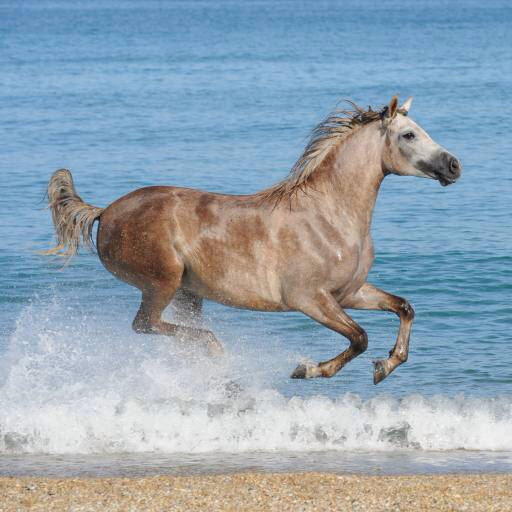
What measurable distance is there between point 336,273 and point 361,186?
0.67 metres

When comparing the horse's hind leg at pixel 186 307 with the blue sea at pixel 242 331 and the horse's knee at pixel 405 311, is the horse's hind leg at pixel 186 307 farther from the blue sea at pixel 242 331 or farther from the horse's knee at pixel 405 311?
the horse's knee at pixel 405 311

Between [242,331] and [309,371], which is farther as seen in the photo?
[242,331]

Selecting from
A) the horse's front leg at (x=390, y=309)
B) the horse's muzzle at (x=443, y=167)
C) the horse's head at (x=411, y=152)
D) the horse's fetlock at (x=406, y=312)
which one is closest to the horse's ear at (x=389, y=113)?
the horse's head at (x=411, y=152)

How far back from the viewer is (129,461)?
314 inches

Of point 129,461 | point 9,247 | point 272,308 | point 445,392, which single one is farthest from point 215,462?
point 9,247

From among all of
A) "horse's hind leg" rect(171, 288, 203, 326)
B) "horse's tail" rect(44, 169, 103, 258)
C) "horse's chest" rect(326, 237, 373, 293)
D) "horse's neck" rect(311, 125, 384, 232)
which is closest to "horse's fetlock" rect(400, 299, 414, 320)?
"horse's chest" rect(326, 237, 373, 293)

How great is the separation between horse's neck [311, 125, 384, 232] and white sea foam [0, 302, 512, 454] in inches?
58.9

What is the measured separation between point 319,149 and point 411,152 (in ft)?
2.36

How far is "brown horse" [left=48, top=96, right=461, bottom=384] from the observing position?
26.4 ft

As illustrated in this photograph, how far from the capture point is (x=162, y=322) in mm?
A: 8492

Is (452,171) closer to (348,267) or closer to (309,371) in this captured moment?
(348,267)

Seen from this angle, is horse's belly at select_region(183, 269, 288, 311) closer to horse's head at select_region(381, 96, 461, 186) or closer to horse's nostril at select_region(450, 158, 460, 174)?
horse's head at select_region(381, 96, 461, 186)

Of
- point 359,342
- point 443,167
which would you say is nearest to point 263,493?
point 359,342

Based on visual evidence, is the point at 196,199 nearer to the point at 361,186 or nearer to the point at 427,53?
the point at 361,186
